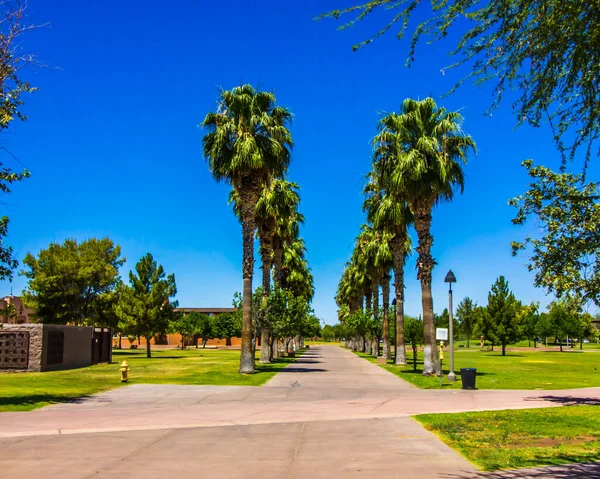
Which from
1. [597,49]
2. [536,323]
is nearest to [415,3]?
[597,49]

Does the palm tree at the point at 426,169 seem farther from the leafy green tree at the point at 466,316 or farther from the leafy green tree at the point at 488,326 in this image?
the leafy green tree at the point at 466,316

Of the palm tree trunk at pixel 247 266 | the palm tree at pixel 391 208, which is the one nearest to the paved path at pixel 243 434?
the palm tree trunk at pixel 247 266

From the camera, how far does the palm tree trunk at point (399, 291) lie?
122ft

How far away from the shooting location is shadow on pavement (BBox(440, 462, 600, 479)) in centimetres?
756

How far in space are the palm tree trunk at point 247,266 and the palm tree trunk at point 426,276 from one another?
8011mm

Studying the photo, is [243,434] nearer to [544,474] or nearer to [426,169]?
[544,474]

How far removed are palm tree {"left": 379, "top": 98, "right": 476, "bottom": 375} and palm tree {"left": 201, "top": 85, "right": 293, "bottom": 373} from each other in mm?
6023

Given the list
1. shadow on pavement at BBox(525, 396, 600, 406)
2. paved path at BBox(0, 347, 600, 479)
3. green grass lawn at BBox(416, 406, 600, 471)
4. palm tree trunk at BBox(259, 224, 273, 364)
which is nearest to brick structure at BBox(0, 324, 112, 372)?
palm tree trunk at BBox(259, 224, 273, 364)

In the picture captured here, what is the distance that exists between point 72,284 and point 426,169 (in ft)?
148

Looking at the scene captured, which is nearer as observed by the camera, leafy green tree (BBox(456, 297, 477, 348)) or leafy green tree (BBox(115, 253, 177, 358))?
leafy green tree (BBox(115, 253, 177, 358))

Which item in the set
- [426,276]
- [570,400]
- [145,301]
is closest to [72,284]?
[145,301]

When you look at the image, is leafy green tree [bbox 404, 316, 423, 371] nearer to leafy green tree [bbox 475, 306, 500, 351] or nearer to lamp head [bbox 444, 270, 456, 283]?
lamp head [bbox 444, 270, 456, 283]

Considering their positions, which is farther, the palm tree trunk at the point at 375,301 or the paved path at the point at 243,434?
the palm tree trunk at the point at 375,301

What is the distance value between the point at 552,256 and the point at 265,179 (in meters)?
14.7
